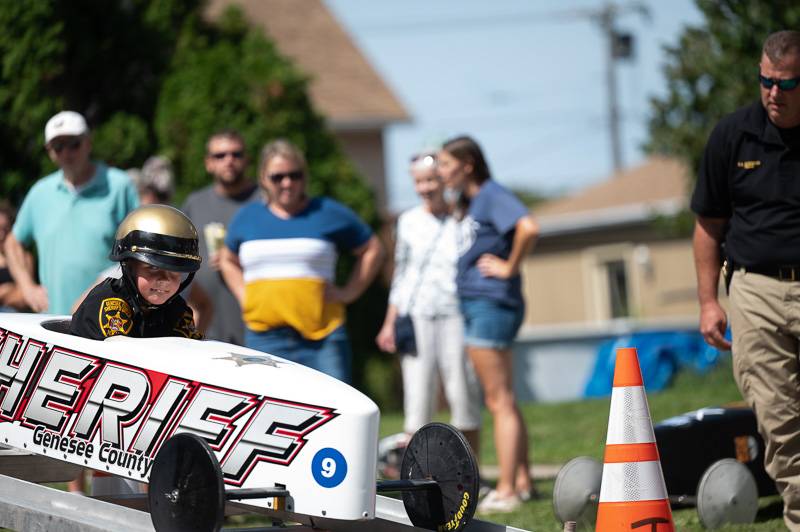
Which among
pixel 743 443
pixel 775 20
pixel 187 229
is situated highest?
pixel 775 20

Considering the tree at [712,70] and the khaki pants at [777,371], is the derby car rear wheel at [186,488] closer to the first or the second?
the khaki pants at [777,371]

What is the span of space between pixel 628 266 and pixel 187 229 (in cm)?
2841

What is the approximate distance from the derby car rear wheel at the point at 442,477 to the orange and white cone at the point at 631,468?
2.16ft

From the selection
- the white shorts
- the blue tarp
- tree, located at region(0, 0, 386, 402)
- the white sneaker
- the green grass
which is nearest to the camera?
the green grass

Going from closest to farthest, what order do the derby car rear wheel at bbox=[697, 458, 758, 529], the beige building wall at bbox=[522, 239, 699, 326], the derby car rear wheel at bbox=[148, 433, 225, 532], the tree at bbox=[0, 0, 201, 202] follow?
the derby car rear wheel at bbox=[148, 433, 225, 532] → the derby car rear wheel at bbox=[697, 458, 758, 529] → the tree at bbox=[0, 0, 201, 202] → the beige building wall at bbox=[522, 239, 699, 326]

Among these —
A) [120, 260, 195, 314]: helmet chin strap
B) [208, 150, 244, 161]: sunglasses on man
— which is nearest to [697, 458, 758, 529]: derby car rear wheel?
[120, 260, 195, 314]: helmet chin strap

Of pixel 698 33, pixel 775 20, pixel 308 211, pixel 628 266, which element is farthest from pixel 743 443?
pixel 628 266

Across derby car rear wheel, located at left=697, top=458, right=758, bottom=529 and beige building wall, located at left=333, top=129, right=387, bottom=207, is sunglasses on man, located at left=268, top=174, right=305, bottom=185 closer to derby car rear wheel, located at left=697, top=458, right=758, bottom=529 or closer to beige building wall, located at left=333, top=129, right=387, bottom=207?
derby car rear wheel, located at left=697, top=458, right=758, bottom=529

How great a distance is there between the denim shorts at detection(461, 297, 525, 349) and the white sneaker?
973 mm

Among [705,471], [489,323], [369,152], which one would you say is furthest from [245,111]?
[705,471]

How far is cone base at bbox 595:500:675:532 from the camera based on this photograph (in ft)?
19.0

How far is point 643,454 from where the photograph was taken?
5918 millimetres

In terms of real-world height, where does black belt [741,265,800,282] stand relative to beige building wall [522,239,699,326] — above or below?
below

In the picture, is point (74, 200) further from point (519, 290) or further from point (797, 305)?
point (797, 305)
